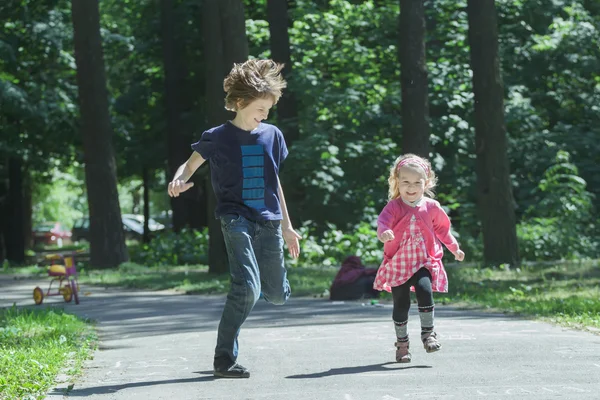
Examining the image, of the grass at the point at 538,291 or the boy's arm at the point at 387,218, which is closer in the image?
the boy's arm at the point at 387,218

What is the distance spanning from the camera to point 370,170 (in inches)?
1054

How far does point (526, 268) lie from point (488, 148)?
2.10m

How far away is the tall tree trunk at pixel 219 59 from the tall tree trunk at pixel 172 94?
9654 millimetres

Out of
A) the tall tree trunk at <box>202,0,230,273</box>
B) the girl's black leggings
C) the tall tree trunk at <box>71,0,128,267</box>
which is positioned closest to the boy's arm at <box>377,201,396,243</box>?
the girl's black leggings

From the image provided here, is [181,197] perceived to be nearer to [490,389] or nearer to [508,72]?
[508,72]

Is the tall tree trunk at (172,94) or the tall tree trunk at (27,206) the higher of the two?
the tall tree trunk at (172,94)

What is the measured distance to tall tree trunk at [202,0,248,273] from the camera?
19.6m

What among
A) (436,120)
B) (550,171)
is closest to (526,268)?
(550,171)

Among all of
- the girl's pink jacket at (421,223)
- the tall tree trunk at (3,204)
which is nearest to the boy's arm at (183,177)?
the girl's pink jacket at (421,223)

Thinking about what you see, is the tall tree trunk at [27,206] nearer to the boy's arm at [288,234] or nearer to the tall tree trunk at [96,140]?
the tall tree trunk at [96,140]

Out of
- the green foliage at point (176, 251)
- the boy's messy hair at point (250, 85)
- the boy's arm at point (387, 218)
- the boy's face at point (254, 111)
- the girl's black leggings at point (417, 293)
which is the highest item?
the boy's messy hair at point (250, 85)

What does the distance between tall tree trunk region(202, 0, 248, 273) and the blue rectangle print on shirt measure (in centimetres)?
1174

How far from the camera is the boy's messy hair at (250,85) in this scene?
8008 millimetres

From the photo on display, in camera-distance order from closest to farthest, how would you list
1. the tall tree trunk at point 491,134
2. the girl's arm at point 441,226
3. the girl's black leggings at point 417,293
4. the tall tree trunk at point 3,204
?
the girl's black leggings at point 417,293 < the girl's arm at point 441,226 < the tall tree trunk at point 491,134 < the tall tree trunk at point 3,204
